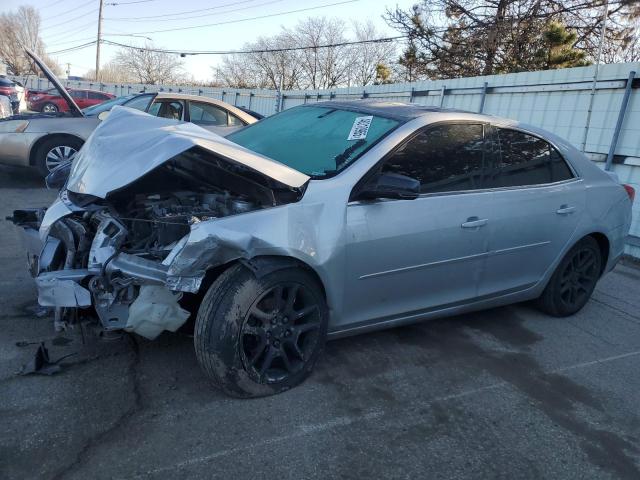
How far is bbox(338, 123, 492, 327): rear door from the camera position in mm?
3025

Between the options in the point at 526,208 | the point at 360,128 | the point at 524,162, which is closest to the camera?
the point at 360,128

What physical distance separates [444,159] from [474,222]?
45cm

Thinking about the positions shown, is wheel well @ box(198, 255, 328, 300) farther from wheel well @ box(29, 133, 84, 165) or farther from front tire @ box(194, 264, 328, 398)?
wheel well @ box(29, 133, 84, 165)

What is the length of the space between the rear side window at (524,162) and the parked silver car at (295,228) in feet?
0.04

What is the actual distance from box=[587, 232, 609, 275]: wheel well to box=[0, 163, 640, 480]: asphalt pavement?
3.02 ft

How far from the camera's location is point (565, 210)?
401cm

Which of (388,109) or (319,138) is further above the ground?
(388,109)

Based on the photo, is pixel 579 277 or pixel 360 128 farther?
pixel 579 277

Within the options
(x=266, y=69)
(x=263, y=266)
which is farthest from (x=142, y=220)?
(x=266, y=69)

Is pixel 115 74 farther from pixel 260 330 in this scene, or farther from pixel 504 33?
pixel 260 330

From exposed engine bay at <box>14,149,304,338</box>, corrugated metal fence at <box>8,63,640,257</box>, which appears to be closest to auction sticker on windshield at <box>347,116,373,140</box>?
exposed engine bay at <box>14,149,304,338</box>

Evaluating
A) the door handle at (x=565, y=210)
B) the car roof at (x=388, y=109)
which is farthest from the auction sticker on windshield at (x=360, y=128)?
the door handle at (x=565, y=210)

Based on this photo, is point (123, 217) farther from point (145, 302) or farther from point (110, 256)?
point (145, 302)

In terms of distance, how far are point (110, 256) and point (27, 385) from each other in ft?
2.70
